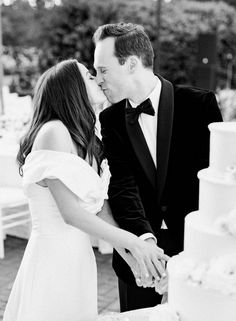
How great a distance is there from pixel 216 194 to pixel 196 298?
1.20 feet

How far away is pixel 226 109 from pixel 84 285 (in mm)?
9600

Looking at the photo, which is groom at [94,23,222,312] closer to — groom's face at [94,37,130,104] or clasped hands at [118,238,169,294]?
groom's face at [94,37,130,104]

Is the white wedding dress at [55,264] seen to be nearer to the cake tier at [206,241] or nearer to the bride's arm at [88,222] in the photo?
the bride's arm at [88,222]

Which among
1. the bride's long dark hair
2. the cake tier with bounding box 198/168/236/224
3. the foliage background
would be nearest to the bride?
the bride's long dark hair

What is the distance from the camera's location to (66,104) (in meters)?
2.32

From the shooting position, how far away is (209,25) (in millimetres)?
22625

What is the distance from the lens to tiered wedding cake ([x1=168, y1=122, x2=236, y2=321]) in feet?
5.90

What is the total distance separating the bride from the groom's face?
0.05m

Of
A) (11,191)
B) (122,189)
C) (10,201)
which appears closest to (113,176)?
(122,189)

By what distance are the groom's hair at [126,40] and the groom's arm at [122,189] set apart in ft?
1.06

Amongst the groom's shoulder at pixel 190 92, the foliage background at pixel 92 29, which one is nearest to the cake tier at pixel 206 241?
the groom's shoulder at pixel 190 92

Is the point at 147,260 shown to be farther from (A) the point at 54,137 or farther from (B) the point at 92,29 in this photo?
(B) the point at 92,29

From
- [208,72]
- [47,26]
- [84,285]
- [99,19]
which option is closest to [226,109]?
[208,72]

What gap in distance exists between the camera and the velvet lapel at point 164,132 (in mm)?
2408
